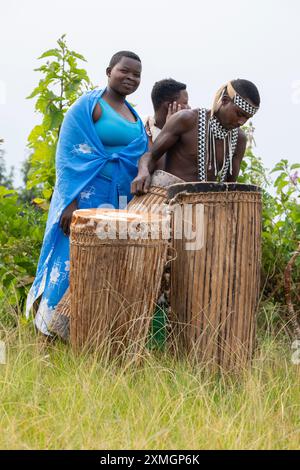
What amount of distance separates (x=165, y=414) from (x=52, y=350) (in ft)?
3.66

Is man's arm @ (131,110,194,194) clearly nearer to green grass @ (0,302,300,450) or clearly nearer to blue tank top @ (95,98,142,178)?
blue tank top @ (95,98,142,178)

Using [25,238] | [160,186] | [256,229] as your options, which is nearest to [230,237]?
[256,229]

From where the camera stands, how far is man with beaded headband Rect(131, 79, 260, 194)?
4.17 meters

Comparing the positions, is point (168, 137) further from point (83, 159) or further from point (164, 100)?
point (164, 100)

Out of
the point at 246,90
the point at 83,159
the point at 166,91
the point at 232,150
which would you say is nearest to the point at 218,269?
the point at 232,150

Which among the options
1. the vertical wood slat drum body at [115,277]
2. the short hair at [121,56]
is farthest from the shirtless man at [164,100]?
the vertical wood slat drum body at [115,277]

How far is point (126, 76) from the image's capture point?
4.44 meters

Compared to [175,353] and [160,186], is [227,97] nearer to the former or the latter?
[160,186]

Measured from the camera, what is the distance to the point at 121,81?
4453 millimetres

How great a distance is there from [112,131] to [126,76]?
0.99 feet

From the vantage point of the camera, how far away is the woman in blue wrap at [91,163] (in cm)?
442

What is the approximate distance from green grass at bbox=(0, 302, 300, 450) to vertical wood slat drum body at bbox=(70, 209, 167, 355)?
0.14 m

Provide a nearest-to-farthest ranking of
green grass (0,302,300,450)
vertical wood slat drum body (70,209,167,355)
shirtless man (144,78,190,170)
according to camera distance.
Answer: green grass (0,302,300,450), vertical wood slat drum body (70,209,167,355), shirtless man (144,78,190,170)

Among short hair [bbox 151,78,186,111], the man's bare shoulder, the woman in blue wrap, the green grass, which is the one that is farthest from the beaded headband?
the green grass
